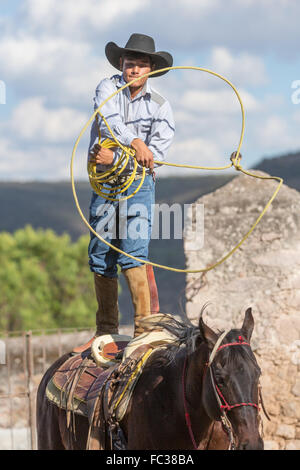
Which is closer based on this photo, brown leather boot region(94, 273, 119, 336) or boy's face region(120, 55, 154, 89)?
boy's face region(120, 55, 154, 89)

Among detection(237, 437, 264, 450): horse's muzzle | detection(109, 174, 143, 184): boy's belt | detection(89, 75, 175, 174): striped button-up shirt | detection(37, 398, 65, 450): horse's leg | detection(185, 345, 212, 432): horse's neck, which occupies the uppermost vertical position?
detection(89, 75, 175, 174): striped button-up shirt

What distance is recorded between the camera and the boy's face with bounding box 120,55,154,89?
15.1ft

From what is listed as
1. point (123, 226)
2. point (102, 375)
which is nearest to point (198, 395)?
point (102, 375)

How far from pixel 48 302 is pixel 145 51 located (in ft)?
58.6

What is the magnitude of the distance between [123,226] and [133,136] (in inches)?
23.5

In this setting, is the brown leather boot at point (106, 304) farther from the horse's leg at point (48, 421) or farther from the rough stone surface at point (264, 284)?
the rough stone surface at point (264, 284)

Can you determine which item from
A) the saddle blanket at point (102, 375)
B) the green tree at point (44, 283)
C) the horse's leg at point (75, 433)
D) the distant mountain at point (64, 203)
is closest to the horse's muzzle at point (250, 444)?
the saddle blanket at point (102, 375)

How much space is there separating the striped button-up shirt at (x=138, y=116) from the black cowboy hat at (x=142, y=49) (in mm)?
161

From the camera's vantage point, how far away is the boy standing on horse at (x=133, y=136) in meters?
4.57

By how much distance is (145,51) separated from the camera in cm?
455

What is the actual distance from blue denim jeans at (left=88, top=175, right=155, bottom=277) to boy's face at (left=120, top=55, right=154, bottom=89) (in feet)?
2.14

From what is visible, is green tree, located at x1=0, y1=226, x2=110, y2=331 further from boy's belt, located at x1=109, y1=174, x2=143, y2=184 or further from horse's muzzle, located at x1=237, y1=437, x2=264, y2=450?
horse's muzzle, located at x1=237, y1=437, x2=264, y2=450

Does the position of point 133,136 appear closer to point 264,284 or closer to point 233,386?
point 233,386

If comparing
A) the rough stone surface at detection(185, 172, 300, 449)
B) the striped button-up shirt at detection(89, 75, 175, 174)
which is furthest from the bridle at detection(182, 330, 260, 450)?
the rough stone surface at detection(185, 172, 300, 449)
